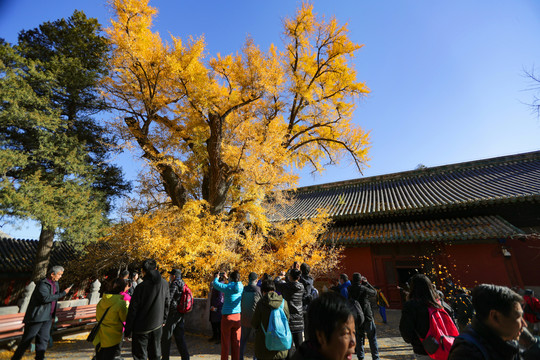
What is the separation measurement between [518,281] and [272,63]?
43.7ft

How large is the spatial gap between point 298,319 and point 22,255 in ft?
64.5

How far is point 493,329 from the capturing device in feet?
5.15

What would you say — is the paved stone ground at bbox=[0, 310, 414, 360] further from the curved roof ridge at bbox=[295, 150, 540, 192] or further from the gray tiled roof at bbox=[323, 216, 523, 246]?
the curved roof ridge at bbox=[295, 150, 540, 192]

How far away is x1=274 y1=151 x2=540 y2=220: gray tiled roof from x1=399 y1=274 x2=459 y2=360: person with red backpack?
876cm

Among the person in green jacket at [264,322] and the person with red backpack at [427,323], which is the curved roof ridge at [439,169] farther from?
the person with red backpack at [427,323]

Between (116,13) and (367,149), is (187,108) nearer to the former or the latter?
(116,13)

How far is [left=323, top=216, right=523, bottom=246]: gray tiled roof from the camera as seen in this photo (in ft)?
30.6

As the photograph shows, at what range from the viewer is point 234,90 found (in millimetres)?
10625

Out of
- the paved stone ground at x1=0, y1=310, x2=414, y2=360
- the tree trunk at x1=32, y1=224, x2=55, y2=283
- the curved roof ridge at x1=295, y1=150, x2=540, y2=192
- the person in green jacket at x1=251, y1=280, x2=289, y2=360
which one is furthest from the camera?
the curved roof ridge at x1=295, y1=150, x2=540, y2=192

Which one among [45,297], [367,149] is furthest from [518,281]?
[45,297]

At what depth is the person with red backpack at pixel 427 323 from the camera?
2.31 metres

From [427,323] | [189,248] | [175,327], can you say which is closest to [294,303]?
[427,323]

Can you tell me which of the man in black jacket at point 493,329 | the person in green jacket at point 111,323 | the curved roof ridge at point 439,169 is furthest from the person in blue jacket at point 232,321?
the curved roof ridge at point 439,169

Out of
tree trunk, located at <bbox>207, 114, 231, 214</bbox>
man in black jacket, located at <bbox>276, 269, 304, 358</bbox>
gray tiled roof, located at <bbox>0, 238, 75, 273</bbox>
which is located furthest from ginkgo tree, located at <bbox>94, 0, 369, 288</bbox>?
gray tiled roof, located at <bbox>0, 238, 75, 273</bbox>
